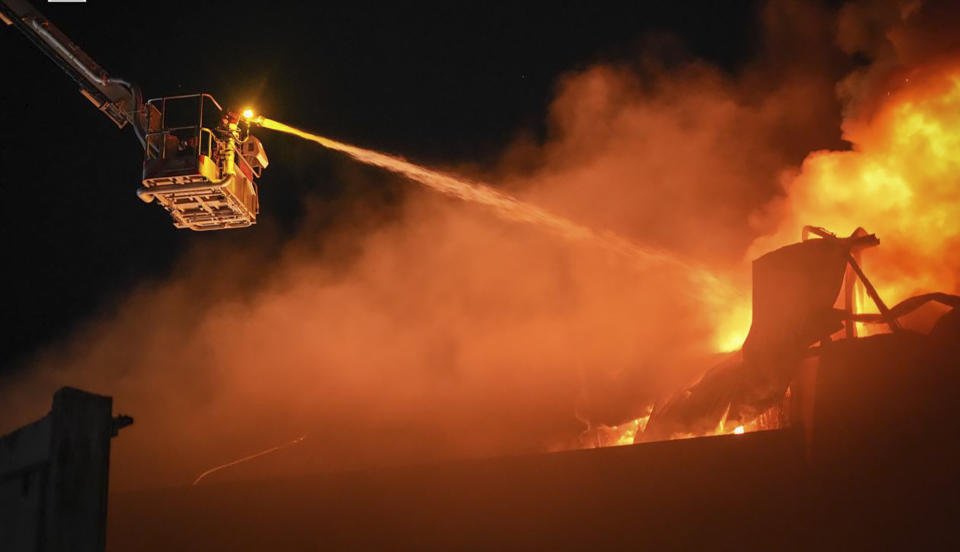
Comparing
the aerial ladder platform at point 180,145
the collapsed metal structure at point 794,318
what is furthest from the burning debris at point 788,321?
the aerial ladder platform at point 180,145

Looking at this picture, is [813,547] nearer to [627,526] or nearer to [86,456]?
[627,526]

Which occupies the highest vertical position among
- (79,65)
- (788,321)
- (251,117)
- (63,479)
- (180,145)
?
(79,65)

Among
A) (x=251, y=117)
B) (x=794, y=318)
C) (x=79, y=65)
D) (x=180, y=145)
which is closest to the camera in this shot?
(x=794, y=318)

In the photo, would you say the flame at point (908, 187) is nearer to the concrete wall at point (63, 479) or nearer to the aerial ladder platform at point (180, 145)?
the aerial ladder platform at point (180, 145)

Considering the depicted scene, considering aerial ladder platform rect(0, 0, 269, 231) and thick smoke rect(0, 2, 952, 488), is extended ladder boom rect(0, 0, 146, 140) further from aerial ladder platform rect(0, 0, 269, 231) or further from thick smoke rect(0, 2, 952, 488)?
thick smoke rect(0, 2, 952, 488)

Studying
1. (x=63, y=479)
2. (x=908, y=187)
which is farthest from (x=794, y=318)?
(x=63, y=479)

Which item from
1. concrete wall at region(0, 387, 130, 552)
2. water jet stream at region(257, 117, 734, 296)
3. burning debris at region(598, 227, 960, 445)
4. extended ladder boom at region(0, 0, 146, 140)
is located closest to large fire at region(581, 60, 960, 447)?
burning debris at region(598, 227, 960, 445)

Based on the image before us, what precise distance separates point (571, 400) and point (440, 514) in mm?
5384

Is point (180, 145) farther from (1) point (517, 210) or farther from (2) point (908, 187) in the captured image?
(2) point (908, 187)

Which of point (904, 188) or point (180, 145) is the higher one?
point (180, 145)

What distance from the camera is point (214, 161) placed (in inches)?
358

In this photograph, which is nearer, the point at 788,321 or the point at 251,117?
the point at 788,321

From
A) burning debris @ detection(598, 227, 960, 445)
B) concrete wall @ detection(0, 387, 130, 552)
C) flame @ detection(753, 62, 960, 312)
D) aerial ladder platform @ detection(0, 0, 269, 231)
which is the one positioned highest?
aerial ladder platform @ detection(0, 0, 269, 231)

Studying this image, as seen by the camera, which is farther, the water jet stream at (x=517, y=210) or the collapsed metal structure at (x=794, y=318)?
the water jet stream at (x=517, y=210)
